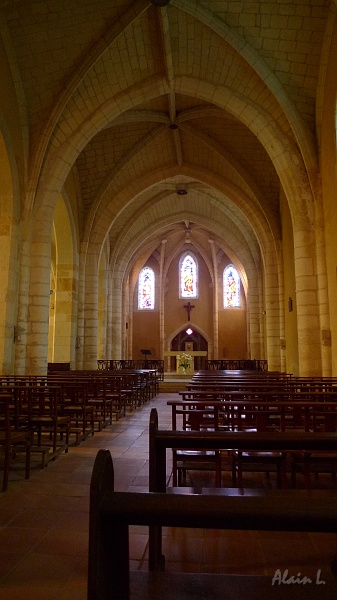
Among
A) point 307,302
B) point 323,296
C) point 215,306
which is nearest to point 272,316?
point 307,302

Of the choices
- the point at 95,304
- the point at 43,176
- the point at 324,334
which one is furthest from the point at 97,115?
the point at 324,334

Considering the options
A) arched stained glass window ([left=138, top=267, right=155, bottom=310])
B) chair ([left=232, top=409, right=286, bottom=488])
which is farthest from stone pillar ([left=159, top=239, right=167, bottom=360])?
chair ([left=232, top=409, right=286, bottom=488])

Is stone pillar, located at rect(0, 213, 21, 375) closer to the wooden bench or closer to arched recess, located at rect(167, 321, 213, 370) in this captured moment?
the wooden bench

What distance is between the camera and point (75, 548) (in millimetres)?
2549

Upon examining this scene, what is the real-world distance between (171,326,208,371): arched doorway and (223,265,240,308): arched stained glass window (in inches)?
112

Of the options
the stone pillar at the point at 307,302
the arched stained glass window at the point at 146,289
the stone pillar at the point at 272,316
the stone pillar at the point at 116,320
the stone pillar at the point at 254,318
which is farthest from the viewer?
the arched stained glass window at the point at 146,289

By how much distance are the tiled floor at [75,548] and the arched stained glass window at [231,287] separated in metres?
25.1

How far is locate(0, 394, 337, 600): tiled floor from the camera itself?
2180 millimetres

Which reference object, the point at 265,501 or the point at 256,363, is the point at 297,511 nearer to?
the point at 265,501

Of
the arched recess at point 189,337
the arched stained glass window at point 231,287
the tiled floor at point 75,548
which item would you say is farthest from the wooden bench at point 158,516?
the arched stained glass window at point 231,287

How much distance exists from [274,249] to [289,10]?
7.43 m

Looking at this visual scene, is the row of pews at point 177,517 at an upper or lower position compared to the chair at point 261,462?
upper

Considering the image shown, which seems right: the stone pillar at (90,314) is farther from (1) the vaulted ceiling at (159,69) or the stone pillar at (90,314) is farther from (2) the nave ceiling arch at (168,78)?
(2) the nave ceiling arch at (168,78)

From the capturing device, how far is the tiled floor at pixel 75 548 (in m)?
2.18
